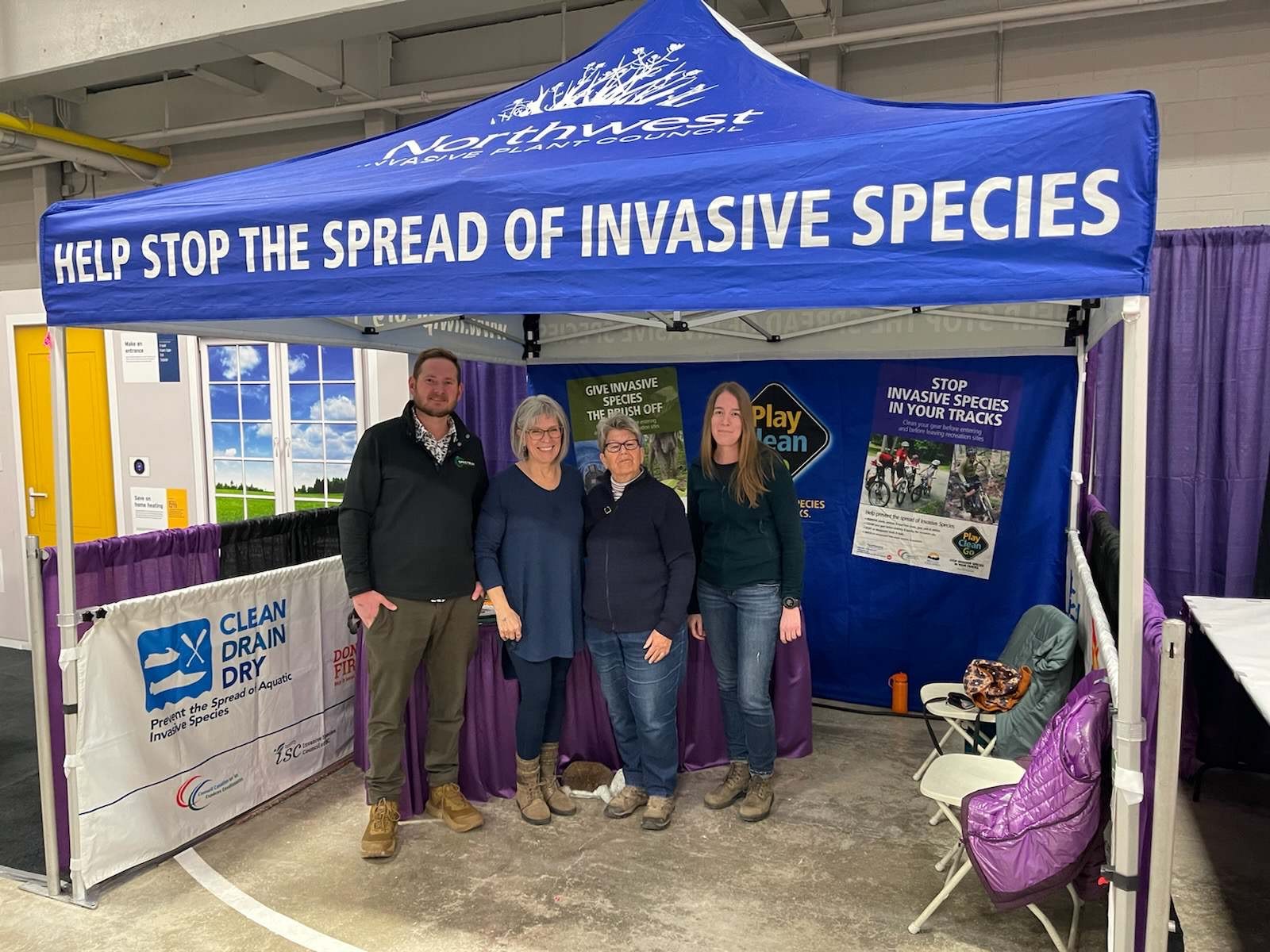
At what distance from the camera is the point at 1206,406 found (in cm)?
390

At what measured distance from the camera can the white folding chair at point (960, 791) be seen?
2.33m

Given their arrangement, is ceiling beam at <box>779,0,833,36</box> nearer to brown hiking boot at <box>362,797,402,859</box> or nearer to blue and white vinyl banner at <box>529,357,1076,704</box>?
blue and white vinyl banner at <box>529,357,1076,704</box>

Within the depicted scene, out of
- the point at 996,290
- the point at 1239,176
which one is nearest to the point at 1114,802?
the point at 996,290

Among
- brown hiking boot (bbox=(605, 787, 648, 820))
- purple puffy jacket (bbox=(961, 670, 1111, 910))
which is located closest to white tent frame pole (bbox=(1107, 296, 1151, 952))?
purple puffy jacket (bbox=(961, 670, 1111, 910))

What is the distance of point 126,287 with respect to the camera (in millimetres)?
2484

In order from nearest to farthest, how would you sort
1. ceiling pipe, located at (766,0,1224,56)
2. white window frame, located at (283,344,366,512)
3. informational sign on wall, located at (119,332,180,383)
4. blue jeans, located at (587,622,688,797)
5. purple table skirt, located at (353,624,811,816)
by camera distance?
blue jeans, located at (587,622,688,797)
purple table skirt, located at (353,624,811,816)
ceiling pipe, located at (766,0,1224,56)
white window frame, located at (283,344,366,512)
informational sign on wall, located at (119,332,180,383)

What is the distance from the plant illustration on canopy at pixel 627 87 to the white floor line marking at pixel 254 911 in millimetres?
2237

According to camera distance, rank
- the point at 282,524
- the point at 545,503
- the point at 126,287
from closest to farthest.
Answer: the point at 126,287 → the point at 545,503 → the point at 282,524

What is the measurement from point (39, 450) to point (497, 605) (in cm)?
474

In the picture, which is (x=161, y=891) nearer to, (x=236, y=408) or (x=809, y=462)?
(x=809, y=462)

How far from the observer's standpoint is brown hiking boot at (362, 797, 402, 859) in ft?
9.36

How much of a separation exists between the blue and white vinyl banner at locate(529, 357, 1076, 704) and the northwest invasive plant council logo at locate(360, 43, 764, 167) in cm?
202

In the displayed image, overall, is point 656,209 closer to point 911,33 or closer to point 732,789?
point 732,789

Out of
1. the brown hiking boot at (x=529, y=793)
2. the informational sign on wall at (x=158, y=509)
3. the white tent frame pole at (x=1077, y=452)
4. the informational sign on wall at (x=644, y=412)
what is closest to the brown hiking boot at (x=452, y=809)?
the brown hiking boot at (x=529, y=793)
